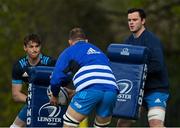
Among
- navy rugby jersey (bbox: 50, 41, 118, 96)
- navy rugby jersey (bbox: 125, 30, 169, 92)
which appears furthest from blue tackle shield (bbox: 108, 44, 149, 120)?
navy rugby jersey (bbox: 50, 41, 118, 96)

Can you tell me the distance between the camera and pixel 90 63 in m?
Answer: 9.88

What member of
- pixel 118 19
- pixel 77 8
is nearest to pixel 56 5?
pixel 77 8

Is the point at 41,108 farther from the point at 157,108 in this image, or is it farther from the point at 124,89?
the point at 157,108

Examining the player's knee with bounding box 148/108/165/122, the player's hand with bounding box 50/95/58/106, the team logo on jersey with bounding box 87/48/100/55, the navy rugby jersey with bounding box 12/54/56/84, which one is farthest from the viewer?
the navy rugby jersey with bounding box 12/54/56/84

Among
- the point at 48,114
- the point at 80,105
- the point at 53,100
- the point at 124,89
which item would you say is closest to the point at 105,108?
the point at 80,105

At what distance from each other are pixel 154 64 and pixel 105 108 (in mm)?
1292

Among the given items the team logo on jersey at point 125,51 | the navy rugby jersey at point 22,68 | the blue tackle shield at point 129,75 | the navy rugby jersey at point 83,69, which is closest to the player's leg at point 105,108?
the navy rugby jersey at point 83,69

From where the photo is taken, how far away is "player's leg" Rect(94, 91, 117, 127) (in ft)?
32.4

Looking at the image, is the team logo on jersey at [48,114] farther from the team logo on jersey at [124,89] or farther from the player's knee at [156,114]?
the player's knee at [156,114]

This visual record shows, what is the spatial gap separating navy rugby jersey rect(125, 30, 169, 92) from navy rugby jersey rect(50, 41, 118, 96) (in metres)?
1.10

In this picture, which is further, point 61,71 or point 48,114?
point 48,114

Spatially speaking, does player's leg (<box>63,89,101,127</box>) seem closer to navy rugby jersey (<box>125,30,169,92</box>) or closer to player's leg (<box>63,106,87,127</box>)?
player's leg (<box>63,106,87,127</box>)

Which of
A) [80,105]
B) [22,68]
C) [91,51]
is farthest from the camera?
[22,68]

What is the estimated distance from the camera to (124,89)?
10953mm
